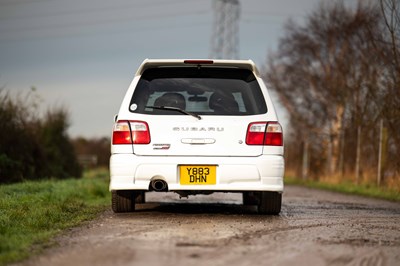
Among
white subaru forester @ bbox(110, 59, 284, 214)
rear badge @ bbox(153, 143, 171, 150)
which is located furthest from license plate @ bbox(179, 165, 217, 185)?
rear badge @ bbox(153, 143, 171, 150)

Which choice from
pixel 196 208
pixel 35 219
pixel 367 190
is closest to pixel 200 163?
pixel 35 219

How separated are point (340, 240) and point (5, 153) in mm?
16840

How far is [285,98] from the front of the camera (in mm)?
40656

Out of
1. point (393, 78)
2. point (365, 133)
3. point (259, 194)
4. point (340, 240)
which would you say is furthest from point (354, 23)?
point (340, 240)

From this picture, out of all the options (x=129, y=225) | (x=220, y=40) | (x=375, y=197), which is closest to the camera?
(x=129, y=225)

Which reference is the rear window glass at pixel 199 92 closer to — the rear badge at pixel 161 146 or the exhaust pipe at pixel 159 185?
the rear badge at pixel 161 146

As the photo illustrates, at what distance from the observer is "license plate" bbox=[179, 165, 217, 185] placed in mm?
8656

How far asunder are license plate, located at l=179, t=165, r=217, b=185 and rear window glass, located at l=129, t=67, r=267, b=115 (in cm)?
67

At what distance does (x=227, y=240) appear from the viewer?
6.66 metres

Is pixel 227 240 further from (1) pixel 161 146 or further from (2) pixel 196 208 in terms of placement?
(2) pixel 196 208

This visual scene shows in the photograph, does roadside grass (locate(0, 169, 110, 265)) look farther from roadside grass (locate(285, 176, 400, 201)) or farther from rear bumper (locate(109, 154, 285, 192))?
roadside grass (locate(285, 176, 400, 201))

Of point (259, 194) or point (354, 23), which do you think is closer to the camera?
point (259, 194)

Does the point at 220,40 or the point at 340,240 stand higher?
the point at 220,40

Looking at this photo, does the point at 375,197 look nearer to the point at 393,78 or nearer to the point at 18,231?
the point at 393,78
